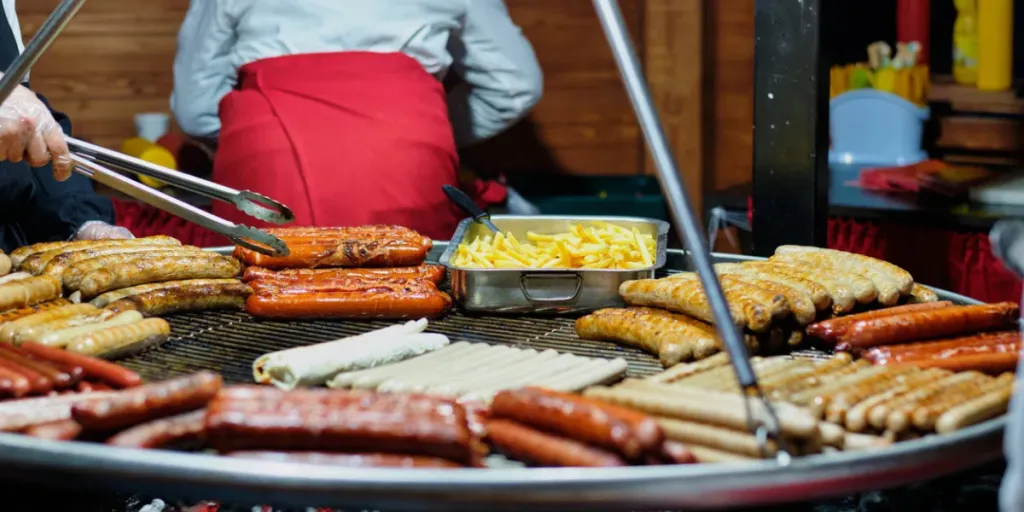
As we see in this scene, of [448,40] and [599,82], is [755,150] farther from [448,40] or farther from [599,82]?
[599,82]

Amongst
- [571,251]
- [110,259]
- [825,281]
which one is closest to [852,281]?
[825,281]

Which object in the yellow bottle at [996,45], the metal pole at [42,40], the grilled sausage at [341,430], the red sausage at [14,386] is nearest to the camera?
the grilled sausage at [341,430]

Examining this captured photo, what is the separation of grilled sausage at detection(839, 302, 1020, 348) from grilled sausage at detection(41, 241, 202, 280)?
6.23 feet

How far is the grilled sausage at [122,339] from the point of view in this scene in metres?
2.58

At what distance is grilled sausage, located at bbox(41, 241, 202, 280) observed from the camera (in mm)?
3156

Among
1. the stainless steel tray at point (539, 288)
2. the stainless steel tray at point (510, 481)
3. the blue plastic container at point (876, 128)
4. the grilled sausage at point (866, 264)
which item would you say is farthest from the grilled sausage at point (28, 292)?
the blue plastic container at point (876, 128)

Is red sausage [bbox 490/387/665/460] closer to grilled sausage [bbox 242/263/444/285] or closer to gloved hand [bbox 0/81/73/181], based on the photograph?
grilled sausage [bbox 242/263/444/285]

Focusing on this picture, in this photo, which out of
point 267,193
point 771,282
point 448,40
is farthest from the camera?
point 448,40

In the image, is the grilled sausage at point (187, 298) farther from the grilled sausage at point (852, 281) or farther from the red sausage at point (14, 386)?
the grilled sausage at point (852, 281)

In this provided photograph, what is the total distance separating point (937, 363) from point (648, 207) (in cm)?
372

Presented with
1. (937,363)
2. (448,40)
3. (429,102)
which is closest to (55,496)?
(937,363)

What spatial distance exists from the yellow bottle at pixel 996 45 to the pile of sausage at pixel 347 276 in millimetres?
3524

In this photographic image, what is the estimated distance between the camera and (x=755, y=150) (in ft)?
12.5

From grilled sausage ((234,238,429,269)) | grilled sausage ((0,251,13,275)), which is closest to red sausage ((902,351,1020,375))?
grilled sausage ((234,238,429,269))
